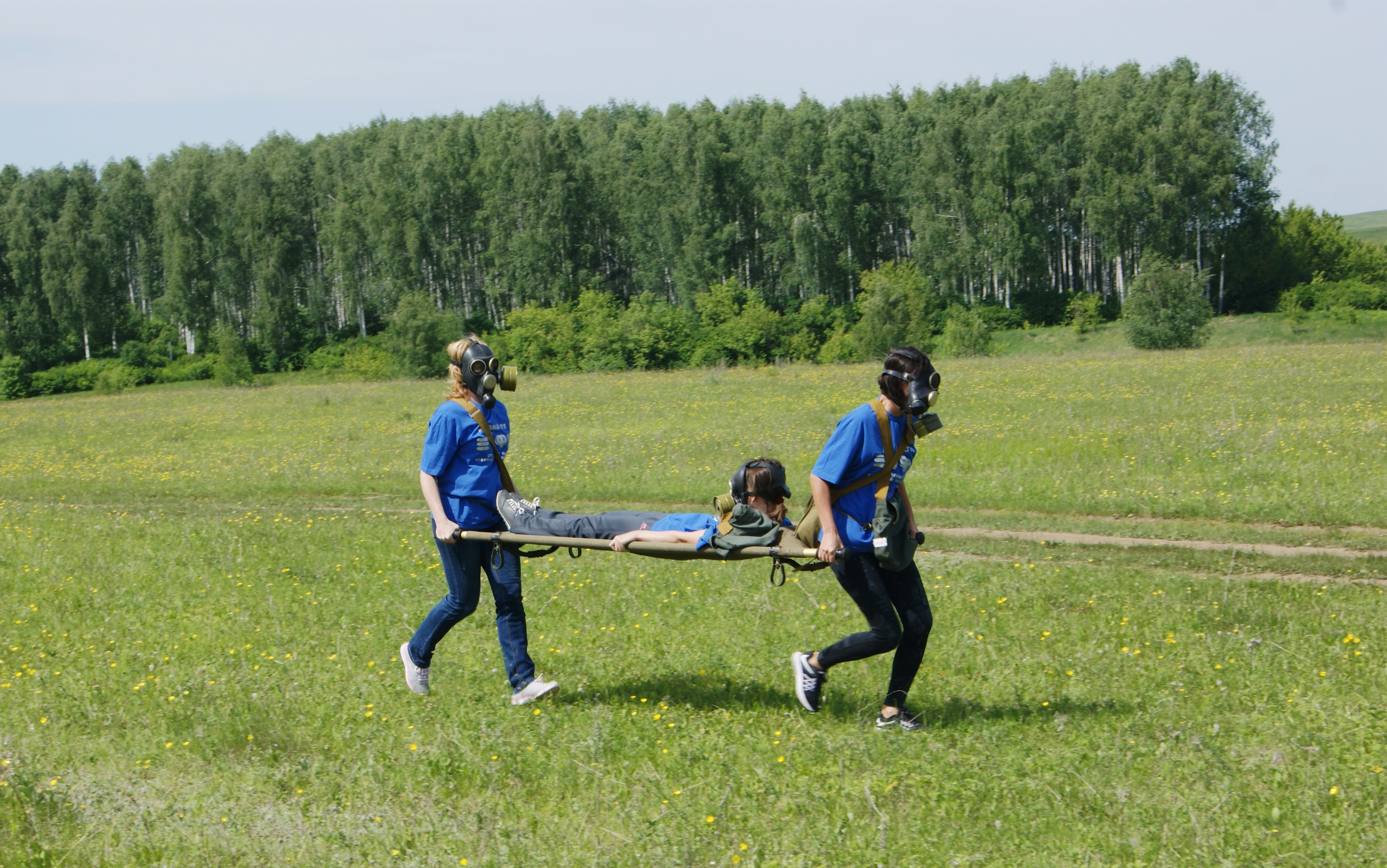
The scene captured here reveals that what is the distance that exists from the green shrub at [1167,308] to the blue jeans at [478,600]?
4319 centimetres

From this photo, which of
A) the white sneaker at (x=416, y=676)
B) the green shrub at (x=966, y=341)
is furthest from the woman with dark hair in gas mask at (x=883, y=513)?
the green shrub at (x=966, y=341)

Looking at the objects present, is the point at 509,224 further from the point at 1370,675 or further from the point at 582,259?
the point at 1370,675

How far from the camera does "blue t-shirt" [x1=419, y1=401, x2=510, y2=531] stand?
724cm

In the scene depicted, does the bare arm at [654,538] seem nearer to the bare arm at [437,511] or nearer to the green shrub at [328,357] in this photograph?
the bare arm at [437,511]

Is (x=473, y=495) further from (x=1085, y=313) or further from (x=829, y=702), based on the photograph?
(x=1085, y=313)

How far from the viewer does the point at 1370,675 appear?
754 cm

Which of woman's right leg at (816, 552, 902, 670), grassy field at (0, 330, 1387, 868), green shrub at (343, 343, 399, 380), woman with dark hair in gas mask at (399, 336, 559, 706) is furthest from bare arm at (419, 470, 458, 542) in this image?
green shrub at (343, 343, 399, 380)

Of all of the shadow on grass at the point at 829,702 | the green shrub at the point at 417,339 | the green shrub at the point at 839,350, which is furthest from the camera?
the green shrub at the point at 839,350

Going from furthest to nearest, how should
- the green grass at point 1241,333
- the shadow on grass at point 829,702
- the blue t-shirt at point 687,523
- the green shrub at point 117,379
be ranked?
the green shrub at point 117,379
the green grass at point 1241,333
the blue t-shirt at point 687,523
the shadow on grass at point 829,702

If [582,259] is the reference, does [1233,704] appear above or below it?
below

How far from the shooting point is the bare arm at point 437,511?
718cm

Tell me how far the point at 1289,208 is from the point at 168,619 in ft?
272

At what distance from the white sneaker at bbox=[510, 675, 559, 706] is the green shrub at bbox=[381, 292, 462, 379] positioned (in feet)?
164

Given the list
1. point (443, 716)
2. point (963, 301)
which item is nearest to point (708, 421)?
point (443, 716)
